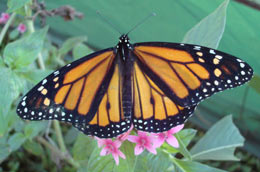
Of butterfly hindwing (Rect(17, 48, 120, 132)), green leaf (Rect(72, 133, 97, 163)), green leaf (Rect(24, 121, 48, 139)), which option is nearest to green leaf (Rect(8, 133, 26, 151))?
green leaf (Rect(24, 121, 48, 139))

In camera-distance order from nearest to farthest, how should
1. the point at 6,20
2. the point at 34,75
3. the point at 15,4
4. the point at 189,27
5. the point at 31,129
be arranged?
the point at 15,4, the point at 34,75, the point at 31,129, the point at 189,27, the point at 6,20

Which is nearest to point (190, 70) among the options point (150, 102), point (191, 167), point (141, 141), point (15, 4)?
point (150, 102)

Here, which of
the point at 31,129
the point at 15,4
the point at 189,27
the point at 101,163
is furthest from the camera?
the point at 189,27

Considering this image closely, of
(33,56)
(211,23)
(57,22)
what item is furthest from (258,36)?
(57,22)

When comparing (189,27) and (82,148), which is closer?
(82,148)

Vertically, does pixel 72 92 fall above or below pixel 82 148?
above

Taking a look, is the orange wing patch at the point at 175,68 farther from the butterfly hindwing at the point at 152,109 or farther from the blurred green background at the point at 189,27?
the blurred green background at the point at 189,27

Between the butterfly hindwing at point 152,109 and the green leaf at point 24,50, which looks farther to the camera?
the green leaf at point 24,50

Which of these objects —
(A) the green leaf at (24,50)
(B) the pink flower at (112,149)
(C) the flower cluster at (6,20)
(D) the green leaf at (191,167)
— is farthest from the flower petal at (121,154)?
(C) the flower cluster at (6,20)

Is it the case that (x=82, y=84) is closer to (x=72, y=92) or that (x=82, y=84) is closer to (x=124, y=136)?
(x=72, y=92)
